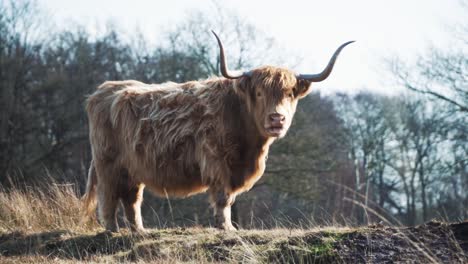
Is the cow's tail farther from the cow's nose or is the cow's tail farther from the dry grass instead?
the cow's nose

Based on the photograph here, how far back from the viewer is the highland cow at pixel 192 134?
6559 mm

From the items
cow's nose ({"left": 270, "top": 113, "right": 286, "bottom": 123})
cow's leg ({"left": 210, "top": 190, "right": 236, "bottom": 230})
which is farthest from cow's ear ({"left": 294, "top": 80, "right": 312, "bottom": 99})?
cow's leg ({"left": 210, "top": 190, "right": 236, "bottom": 230})

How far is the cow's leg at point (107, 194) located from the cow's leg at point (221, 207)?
4.48 ft

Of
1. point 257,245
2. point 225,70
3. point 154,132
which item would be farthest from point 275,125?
point 257,245

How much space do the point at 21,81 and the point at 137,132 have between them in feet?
59.7

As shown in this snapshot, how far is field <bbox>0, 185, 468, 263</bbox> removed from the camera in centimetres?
416

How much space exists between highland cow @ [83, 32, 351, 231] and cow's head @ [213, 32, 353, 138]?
0.03 feet

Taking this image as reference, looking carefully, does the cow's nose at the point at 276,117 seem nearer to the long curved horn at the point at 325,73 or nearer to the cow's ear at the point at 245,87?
the cow's ear at the point at 245,87

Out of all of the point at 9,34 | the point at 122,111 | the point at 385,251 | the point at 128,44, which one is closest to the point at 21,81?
the point at 9,34

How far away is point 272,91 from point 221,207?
135cm

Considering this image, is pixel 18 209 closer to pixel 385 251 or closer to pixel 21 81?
pixel 385 251

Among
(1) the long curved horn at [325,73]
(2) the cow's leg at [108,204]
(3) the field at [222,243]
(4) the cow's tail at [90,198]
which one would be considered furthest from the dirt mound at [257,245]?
(1) the long curved horn at [325,73]

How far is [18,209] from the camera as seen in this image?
7.99 m

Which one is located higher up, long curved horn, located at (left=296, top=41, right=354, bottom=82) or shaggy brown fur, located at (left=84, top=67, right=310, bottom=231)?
long curved horn, located at (left=296, top=41, right=354, bottom=82)
